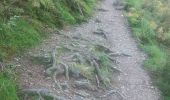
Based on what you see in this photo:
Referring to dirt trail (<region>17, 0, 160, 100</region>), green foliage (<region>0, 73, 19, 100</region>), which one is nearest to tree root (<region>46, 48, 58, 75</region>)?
dirt trail (<region>17, 0, 160, 100</region>)

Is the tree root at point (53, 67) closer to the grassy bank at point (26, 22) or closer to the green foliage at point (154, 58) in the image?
the grassy bank at point (26, 22)

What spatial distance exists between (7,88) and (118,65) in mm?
5568

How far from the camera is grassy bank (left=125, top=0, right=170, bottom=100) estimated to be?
12.4m

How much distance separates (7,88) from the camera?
777 cm

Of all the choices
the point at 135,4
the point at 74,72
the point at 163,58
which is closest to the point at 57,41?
the point at 74,72

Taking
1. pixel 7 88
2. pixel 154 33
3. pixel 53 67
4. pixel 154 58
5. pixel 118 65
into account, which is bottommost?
pixel 154 33

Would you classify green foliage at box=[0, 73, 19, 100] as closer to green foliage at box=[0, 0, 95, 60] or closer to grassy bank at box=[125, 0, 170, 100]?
green foliage at box=[0, 0, 95, 60]

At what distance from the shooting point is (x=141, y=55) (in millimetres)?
14352

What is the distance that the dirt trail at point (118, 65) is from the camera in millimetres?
9258

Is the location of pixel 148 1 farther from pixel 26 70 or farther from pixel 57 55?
pixel 26 70

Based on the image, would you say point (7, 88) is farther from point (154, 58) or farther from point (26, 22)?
point (154, 58)

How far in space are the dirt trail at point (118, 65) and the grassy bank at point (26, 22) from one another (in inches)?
15.0

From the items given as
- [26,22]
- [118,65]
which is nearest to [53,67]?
[26,22]

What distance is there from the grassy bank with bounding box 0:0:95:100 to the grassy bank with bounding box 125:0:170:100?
10.7 feet
